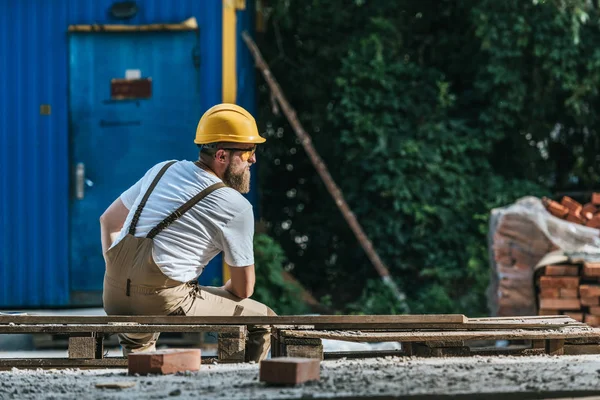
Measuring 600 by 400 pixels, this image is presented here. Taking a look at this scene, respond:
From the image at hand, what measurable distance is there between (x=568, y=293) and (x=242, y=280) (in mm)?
4134

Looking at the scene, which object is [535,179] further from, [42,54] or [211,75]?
[42,54]

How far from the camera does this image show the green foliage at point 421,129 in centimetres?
1145

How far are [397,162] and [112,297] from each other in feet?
20.5

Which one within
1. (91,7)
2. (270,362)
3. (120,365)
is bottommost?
(120,365)

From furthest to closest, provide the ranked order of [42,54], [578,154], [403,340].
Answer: [578,154], [42,54], [403,340]

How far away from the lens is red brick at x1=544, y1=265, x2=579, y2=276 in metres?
8.88

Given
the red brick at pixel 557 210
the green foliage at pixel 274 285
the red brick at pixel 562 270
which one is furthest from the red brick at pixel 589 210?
the green foliage at pixel 274 285

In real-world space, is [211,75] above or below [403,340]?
above

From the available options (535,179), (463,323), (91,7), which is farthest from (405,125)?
(463,323)

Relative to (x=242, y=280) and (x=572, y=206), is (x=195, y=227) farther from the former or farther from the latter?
(x=572, y=206)

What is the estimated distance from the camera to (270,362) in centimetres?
406

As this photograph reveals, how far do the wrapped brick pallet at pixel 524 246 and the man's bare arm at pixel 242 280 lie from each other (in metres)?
4.18

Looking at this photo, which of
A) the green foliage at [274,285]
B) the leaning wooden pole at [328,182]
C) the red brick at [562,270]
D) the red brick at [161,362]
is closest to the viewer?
the red brick at [161,362]

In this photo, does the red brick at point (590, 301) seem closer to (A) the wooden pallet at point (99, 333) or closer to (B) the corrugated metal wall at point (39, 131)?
(B) the corrugated metal wall at point (39, 131)
